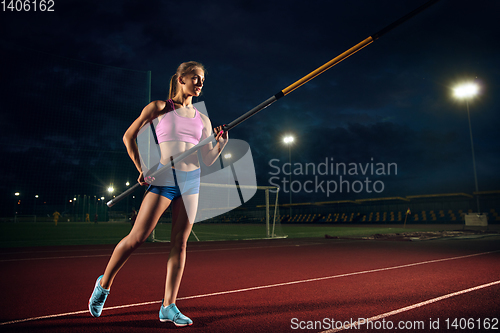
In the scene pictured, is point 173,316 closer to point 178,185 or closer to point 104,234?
point 178,185

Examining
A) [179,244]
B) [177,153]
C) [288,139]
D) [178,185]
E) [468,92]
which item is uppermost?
[468,92]

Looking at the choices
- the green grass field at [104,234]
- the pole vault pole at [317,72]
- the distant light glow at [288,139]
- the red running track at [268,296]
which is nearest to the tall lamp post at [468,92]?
the green grass field at [104,234]

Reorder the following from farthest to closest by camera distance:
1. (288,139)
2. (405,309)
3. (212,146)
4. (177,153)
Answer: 1. (288,139)
2. (405,309)
3. (212,146)
4. (177,153)

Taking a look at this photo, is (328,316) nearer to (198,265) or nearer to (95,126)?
(198,265)

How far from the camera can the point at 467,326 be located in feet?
9.21

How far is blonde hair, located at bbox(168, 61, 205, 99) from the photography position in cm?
284

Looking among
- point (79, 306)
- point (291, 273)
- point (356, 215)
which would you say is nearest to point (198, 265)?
point (291, 273)

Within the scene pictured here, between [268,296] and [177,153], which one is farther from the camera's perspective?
[268,296]

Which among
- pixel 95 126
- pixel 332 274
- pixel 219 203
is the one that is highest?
pixel 95 126

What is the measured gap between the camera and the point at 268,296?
4004 mm

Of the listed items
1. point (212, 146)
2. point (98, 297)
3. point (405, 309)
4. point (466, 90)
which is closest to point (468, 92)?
point (466, 90)

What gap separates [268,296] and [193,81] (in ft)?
8.87

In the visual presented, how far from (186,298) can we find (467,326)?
287cm

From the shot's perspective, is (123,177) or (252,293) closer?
(252,293)
